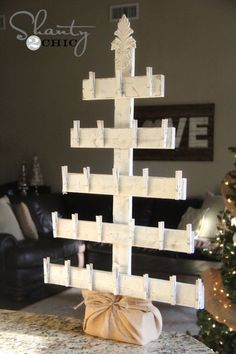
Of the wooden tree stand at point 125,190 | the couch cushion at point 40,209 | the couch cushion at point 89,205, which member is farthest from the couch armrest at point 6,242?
the wooden tree stand at point 125,190

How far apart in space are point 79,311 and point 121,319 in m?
3.00

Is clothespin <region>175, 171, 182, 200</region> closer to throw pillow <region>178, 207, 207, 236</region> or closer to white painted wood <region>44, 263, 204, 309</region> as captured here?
white painted wood <region>44, 263, 204, 309</region>

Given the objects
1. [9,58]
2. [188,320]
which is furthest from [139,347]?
[9,58]

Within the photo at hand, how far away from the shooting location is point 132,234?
46.7 inches

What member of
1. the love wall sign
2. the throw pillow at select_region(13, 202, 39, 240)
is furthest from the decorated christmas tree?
the love wall sign

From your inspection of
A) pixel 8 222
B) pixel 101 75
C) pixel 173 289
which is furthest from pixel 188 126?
pixel 173 289

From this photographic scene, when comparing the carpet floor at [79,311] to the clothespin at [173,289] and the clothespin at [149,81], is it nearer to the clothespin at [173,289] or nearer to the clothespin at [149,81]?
the clothespin at [173,289]

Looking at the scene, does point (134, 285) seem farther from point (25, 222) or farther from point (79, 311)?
point (25, 222)

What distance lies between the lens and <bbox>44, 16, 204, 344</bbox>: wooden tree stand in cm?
114

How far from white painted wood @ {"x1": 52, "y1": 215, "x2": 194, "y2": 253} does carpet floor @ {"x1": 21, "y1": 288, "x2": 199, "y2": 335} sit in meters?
2.64

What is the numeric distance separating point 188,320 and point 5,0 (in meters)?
4.82

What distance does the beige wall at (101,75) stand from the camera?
18.5 ft

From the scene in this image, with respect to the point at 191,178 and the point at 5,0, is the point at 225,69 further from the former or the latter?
the point at 5,0

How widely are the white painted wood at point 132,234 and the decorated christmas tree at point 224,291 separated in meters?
0.80
